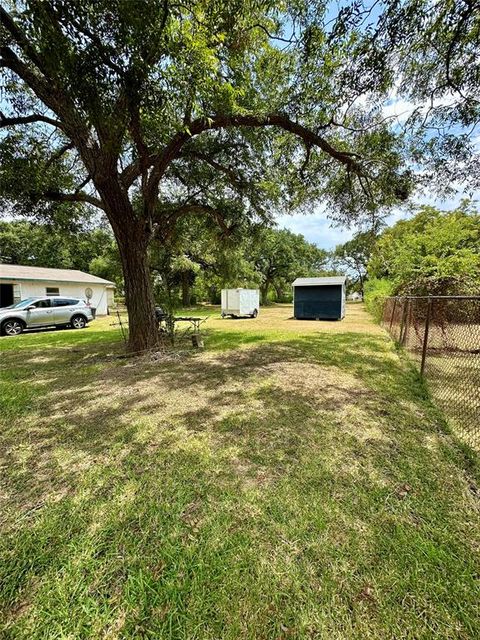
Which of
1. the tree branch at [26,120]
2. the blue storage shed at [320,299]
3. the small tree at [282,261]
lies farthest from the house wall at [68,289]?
the small tree at [282,261]

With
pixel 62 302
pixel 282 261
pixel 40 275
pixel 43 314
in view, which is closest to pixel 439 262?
pixel 62 302

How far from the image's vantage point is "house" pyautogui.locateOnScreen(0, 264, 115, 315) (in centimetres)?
1612

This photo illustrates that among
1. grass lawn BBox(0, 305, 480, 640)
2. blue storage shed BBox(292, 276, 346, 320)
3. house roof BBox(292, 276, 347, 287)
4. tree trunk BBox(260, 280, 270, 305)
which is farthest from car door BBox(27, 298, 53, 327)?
tree trunk BBox(260, 280, 270, 305)

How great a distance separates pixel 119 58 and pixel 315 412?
15.1ft

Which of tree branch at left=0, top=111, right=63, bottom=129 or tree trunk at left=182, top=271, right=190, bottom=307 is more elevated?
tree branch at left=0, top=111, right=63, bottom=129

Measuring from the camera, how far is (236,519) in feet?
6.12

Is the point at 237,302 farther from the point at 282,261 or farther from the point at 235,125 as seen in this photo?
the point at 282,261

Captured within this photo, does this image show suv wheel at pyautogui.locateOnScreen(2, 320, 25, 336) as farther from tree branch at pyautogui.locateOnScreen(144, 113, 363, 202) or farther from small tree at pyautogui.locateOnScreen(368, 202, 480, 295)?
small tree at pyautogui.locateOnScreen(368, 202, 480, 295)

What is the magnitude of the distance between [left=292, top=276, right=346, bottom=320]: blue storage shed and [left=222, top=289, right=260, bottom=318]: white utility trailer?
290 cm

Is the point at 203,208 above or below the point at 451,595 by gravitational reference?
above

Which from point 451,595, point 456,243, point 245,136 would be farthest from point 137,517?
point 456,243

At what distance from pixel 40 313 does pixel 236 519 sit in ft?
43.6

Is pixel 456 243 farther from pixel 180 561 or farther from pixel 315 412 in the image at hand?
pixel 180 561

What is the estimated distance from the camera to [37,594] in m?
1.42
